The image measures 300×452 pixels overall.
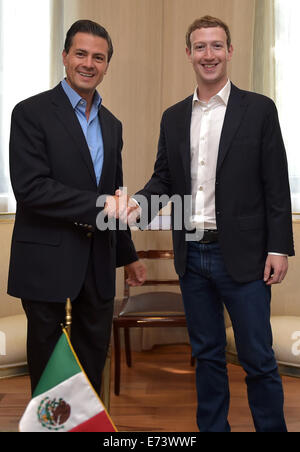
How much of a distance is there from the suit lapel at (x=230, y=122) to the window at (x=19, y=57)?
1.95m

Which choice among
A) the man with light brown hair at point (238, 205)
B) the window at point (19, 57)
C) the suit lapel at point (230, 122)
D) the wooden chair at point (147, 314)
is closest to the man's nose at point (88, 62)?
the man with light brown hair at point (238, 205)

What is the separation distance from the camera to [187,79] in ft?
12.1

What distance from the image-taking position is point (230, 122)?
1961 mm

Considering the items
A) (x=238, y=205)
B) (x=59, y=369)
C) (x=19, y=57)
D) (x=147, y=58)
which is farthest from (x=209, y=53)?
(x=19, y=57)

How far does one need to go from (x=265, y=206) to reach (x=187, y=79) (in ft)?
6.30

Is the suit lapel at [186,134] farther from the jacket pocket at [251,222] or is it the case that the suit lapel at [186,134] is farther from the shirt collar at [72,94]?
the shirt collar at [72,94]

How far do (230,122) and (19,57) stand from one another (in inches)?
82.3

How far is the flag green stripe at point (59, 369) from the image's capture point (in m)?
1.28

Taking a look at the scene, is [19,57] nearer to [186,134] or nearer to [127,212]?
[186,134]

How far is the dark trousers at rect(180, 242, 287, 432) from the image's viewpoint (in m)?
1.95

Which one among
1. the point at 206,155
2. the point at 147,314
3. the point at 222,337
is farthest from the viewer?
the point at 147,314

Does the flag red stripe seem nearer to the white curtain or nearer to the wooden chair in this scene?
the wooden chair

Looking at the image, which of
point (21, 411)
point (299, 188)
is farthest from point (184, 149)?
point (299, 188)

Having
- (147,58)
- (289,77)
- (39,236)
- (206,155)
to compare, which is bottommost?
(39,236)
